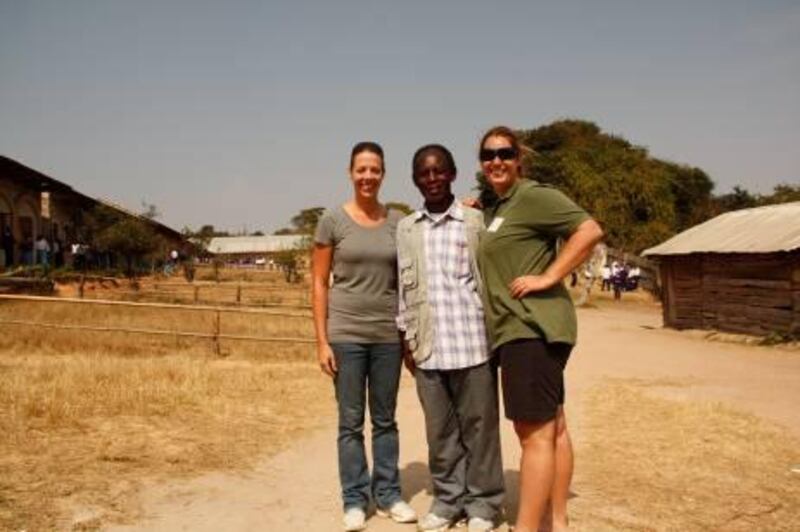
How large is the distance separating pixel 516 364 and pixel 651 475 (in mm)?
2262

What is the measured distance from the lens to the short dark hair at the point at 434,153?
→ 145 inches

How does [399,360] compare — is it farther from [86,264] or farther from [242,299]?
[86,264]

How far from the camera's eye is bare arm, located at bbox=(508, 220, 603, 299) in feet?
10.9

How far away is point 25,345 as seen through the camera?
11555 mm

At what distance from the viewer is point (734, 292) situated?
17.0m

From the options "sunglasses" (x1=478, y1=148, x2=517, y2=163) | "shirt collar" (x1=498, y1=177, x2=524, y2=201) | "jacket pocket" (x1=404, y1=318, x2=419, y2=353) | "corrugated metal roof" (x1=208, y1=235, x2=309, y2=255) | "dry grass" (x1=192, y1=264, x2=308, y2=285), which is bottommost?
"dry grass" (x1=192, y1=264, x2=308, y2=285)

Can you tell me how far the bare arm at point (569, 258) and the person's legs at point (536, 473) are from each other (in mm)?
632

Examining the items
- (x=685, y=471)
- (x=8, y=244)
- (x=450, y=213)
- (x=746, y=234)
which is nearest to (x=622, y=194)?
(x=746, y=234)

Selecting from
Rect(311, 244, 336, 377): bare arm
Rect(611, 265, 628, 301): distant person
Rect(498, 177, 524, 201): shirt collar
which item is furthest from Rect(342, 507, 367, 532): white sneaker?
Rect(611, 265, 628, 301): distant person

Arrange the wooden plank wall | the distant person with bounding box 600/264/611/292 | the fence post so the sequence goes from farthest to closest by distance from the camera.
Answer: the distant person with bounding box 600/264/611/292
the wooden plank wall
the fence post

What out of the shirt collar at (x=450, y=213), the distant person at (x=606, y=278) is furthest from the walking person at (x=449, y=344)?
the distant person at (x=606, y=278)

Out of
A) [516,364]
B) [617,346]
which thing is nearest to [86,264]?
[617,346]

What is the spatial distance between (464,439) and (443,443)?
11cm

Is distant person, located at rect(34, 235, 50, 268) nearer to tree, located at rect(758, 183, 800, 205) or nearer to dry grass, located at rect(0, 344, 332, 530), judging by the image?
dry grass, located at rect(0, 344, 332, 530)
